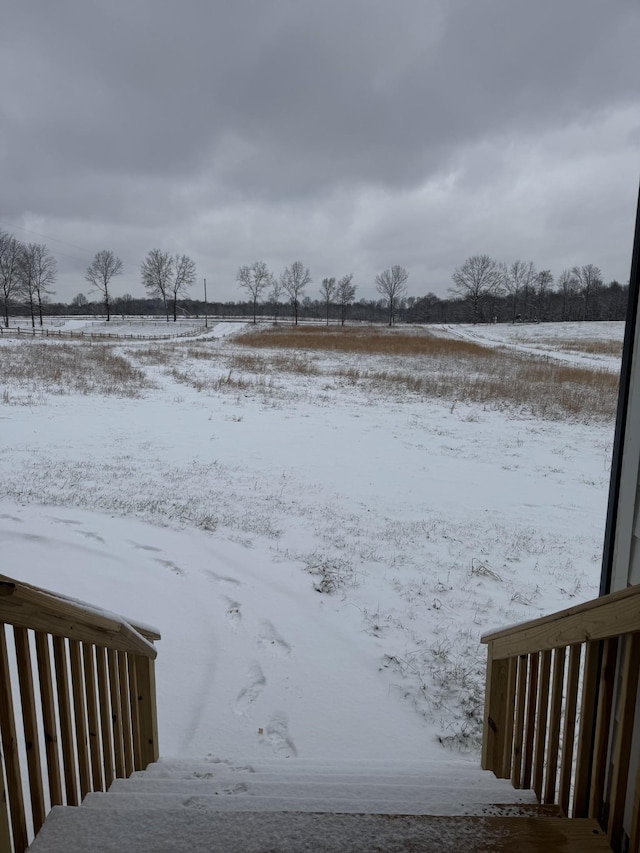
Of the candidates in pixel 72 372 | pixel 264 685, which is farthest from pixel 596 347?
pixel 264 685

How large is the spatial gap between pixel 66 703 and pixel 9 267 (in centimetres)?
5877

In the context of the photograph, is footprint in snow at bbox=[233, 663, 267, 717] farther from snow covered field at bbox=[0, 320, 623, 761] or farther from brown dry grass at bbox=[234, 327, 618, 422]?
brown dry grass at bbox=[234, 327, 618, 422]

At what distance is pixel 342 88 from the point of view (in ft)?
28.9

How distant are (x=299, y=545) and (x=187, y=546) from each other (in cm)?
132

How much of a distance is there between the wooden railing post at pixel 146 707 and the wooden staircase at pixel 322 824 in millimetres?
735

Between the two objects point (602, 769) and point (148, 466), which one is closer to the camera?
point (602, 769)

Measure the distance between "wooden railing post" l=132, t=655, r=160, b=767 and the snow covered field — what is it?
366 mm

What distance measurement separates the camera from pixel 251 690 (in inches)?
132

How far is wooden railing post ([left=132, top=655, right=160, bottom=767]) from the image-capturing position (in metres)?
2.47

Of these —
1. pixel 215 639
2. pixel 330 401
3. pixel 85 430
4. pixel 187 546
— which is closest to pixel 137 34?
pixel 187 546

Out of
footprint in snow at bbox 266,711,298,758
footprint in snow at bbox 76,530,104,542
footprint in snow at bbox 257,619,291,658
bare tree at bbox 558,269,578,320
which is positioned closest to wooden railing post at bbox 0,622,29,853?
footprint in snow at bbox 266,711,298,758

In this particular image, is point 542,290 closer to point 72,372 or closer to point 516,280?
point 516,280

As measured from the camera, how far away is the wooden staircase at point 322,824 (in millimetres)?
1417

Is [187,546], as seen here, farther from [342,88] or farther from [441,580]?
[342,88]
